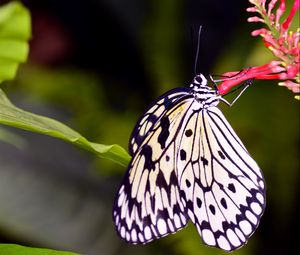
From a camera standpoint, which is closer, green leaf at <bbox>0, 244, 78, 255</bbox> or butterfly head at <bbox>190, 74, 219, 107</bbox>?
green leaf at <bbox>0, 244, 78, 255</bbox>

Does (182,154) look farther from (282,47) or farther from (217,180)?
(282,47)

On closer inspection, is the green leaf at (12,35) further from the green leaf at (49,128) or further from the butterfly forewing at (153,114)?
the butterfly forewing at (153,114)

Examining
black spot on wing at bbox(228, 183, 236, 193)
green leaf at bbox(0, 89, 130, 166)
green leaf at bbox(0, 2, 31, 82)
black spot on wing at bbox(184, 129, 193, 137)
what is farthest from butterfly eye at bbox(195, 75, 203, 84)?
green leaf at bbox(0, 2, 31, 82)

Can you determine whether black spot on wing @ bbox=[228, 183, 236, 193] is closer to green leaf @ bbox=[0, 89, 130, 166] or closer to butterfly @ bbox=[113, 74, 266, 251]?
butterfly @ bbox=[113, 74, 266, 251]

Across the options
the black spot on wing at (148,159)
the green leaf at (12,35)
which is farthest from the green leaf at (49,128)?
the black spot on wing at (148,159)

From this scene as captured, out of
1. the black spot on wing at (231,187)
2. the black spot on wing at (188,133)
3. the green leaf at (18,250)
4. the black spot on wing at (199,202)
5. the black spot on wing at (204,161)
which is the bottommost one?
the black spot on wing at (199,202)

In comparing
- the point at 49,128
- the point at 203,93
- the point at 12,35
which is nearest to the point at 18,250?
the point at 49,128
